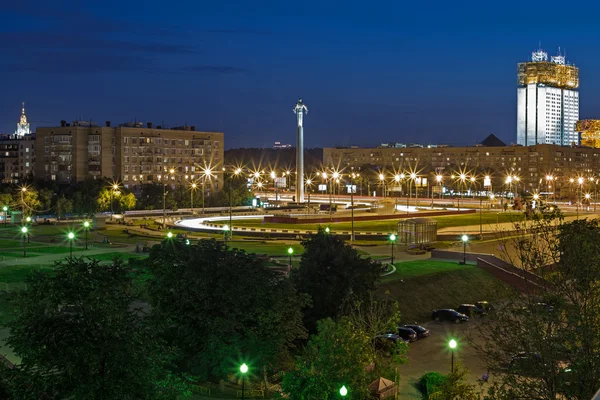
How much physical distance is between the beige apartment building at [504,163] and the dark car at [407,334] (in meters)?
119

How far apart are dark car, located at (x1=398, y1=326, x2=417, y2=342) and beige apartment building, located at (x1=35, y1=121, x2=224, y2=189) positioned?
85.4 metres

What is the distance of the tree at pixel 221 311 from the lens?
26031 millimetres

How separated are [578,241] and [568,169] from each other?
160 m

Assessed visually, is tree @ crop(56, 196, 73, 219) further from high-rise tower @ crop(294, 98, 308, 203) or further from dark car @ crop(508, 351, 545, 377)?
dark car @ crop(508, 351, 545, 377)

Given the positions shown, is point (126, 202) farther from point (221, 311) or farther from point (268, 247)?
point (221, 311)

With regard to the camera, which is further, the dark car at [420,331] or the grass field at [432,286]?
the grass field at [432,286]

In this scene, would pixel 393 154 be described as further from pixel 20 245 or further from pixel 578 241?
pixel 578 241

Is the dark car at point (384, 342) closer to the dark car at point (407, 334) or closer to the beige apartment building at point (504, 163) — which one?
the dark car at point (407, 334)

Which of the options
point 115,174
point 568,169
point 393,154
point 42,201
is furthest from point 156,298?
point 393,154

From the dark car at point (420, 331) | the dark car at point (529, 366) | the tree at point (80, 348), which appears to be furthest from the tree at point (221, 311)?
the dark car at point (529, 366)

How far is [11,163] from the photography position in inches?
6171

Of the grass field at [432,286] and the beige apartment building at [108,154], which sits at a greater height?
the beige apartment building at [108,154]

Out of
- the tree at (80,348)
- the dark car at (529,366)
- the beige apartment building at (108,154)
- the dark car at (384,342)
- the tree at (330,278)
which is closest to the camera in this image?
the tree at (80,348)

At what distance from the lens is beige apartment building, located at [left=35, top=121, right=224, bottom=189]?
116 meters
